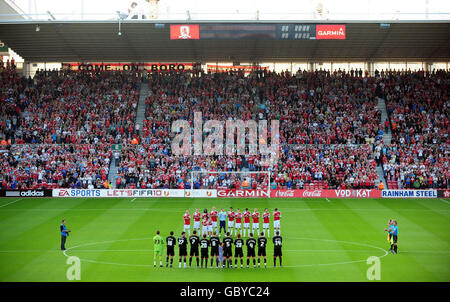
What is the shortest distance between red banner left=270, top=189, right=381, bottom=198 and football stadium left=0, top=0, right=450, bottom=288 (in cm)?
10

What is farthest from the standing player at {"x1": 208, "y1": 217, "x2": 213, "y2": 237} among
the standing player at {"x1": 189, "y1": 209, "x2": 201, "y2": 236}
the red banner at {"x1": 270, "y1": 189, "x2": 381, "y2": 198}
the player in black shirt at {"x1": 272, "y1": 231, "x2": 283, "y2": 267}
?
the red banner at {"x1": 270, "y1": 189, "x2": 381, "y2": 198}

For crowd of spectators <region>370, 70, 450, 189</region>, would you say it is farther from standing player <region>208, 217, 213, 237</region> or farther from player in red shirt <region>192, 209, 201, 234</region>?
player in red shirt <region>192, 209, 201, 234</region>

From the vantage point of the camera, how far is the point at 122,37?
1889 inches

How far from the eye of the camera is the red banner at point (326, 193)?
37.7 metres

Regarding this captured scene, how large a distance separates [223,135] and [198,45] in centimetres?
1090

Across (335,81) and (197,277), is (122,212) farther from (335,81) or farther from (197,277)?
(335,81)

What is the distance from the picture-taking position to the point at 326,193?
125ft

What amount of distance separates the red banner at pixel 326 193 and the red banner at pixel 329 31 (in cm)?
1306

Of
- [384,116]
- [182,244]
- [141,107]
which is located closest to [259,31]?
[141,107]

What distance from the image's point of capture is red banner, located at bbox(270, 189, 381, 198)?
37.7 metres

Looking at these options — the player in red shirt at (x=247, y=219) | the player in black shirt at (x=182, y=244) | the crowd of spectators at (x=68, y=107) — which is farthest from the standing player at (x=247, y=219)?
the crowd of spectators at (x=68, y=107)

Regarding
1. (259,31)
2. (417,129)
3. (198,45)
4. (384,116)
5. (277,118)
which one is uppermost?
(198,45)

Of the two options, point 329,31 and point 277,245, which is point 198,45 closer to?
point 329,31

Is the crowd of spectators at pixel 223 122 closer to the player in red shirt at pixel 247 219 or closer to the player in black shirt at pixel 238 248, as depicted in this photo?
the player in red shirt at pixel 247 219
